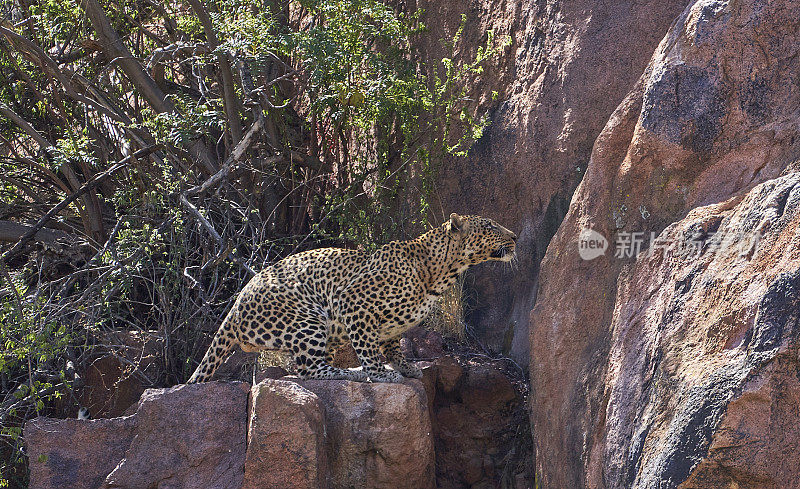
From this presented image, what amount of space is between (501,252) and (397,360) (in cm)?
126

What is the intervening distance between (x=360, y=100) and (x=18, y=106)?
4.04m

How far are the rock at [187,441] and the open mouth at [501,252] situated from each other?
2537 millimetres

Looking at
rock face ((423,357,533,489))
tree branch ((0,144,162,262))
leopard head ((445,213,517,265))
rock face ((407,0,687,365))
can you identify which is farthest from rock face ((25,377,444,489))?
tree branch ((0,144,162,262))

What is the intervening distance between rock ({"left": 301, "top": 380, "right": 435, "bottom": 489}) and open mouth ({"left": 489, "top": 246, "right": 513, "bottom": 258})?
1.55 m

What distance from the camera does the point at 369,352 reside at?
6.87 metres

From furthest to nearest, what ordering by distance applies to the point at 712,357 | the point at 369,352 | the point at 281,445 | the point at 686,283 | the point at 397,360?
the point at 397,360
the point at 369,352
the point at 281,445
the point at 686,283
the point at 712,357

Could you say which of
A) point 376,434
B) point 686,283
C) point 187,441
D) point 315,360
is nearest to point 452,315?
point 315,360

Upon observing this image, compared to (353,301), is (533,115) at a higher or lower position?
higher

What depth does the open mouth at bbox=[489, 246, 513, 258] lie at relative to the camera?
7.29 metres

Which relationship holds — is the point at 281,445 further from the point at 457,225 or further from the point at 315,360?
the point at 457,225

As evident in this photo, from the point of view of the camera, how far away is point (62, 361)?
7.34m

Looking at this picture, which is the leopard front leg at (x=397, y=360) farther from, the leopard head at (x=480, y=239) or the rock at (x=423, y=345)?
the leopard head at (x=480, y=239)

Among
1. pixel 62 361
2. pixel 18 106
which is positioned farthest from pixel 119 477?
pixel 18 106

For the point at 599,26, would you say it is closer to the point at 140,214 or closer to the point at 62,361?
the point at 140,214
